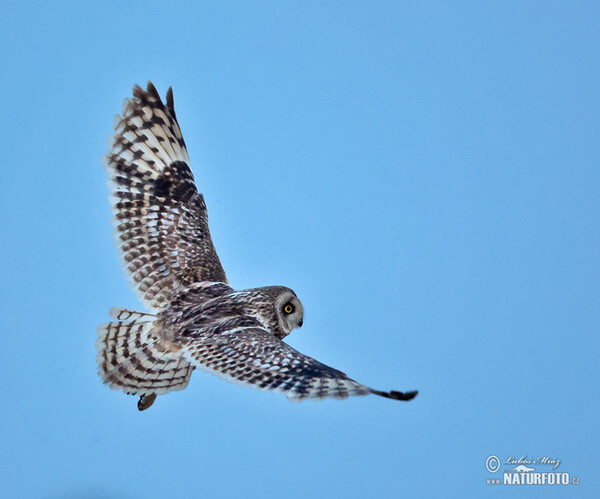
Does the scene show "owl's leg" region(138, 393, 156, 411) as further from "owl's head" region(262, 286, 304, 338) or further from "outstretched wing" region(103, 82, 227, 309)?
→ "owl's head" region(262, 286, 304, 338)

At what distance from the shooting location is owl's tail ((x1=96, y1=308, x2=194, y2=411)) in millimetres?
3668

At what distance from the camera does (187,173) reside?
4.53 m

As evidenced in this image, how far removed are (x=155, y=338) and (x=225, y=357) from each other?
0.54 meters

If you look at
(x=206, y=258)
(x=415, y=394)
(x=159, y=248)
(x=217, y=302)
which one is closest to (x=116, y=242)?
(x=159, y=248)

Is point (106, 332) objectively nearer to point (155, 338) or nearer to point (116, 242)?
point (155, 338)

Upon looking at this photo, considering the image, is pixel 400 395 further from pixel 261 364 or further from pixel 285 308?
pixel 285 308

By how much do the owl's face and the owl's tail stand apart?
0.57 meters

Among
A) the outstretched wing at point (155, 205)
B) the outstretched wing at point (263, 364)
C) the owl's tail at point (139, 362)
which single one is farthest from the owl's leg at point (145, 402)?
the outstretched wing at point (155, 205)

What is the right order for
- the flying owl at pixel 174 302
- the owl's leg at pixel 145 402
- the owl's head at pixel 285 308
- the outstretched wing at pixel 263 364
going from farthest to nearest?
the owl's head at pixel 285 308
the owl's leg at pixel 145 402
the flying owl at pixel 174 302
the outstretched wing at pixel 263 364

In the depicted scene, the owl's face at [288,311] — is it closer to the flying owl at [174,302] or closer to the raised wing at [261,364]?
the flying owl at [174,302]

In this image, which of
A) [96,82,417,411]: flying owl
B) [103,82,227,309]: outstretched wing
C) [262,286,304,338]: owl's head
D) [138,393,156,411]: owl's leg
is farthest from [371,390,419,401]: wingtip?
[103,82,227,309]: outstretched wing

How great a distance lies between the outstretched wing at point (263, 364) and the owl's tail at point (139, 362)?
0.14m

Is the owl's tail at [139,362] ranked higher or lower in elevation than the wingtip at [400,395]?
higher

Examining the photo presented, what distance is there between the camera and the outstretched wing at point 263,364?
10.3 ft
